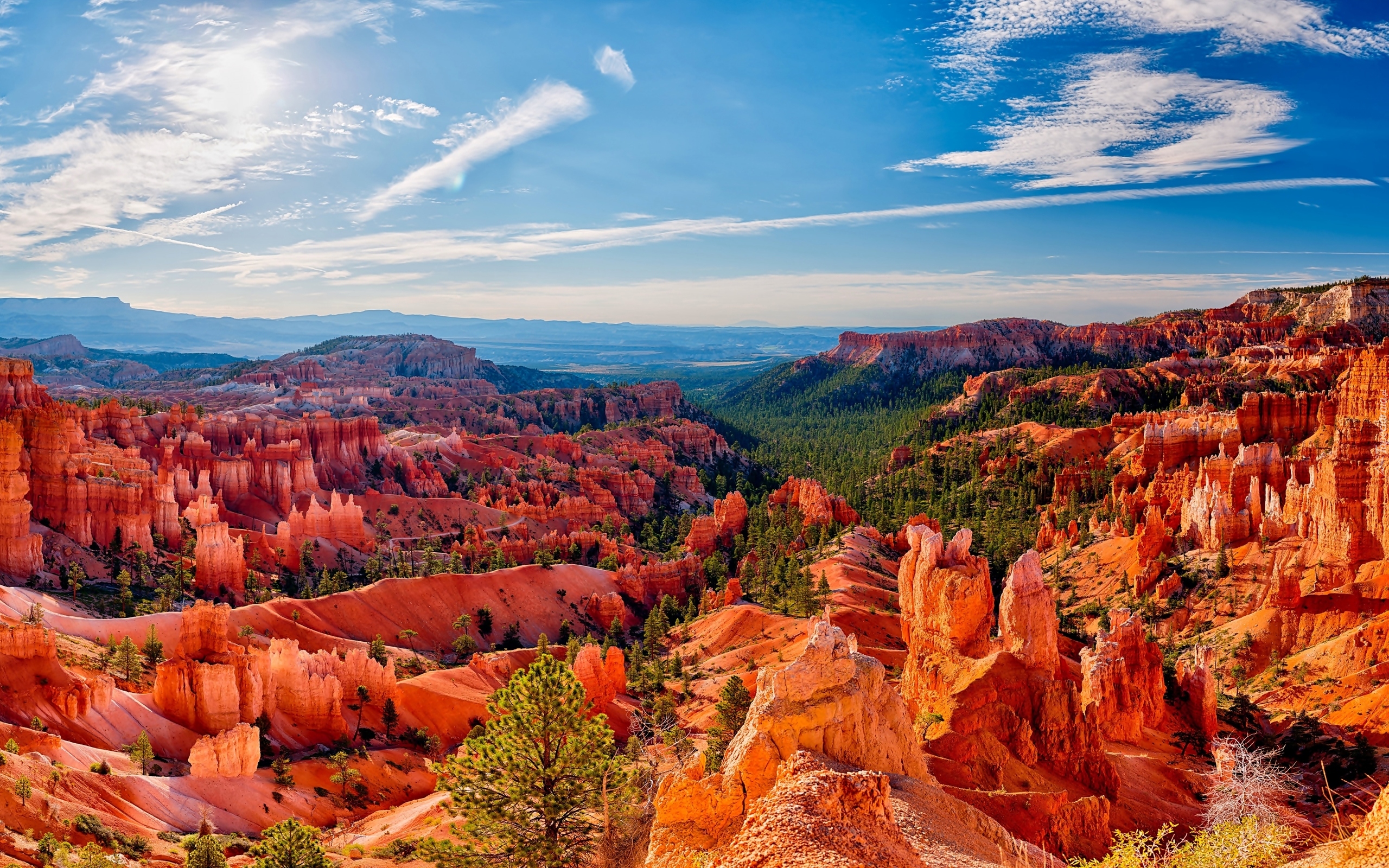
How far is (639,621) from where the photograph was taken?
215ft

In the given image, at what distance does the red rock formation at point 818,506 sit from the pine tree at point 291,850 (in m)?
61.1

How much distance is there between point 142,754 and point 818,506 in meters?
60.6

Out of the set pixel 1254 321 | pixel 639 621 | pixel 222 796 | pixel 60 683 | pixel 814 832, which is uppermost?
pixel 1254 321

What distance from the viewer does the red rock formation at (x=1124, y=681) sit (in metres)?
31.0

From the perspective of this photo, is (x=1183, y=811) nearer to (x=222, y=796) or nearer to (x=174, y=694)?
(x=222, y=796)

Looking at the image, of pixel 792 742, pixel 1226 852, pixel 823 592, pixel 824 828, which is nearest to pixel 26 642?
pixel 792 742

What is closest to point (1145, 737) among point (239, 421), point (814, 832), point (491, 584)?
point (814, 832)

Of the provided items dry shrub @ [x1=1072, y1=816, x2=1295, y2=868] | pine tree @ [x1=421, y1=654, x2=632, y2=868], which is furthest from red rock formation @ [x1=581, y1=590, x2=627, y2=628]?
dry shrub @ [x1=1072, y1=816, x2=1295, y2=868]

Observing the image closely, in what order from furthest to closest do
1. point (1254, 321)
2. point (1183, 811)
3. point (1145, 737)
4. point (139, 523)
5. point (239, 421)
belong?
point (1254, 321) < point (239, 421) < point (139, 523) < point (1145, 737) < point (1183, 811)

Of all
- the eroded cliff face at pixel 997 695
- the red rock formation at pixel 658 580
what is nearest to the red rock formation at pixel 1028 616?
the eroded cliff face at pixel 997 695

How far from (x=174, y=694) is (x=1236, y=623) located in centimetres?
4797

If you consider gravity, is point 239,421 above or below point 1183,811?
above

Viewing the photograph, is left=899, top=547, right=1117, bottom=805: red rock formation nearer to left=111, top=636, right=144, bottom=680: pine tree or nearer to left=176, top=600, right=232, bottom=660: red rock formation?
left=176, top=600, right=232, bottom=660: red rock formation

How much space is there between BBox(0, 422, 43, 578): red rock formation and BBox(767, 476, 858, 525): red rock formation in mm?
56674
